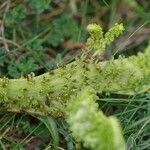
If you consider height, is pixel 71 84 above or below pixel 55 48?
below

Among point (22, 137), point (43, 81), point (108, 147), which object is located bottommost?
point (108, 147)

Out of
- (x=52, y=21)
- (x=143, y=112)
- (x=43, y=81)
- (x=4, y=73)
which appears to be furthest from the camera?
(x=52, y=21)

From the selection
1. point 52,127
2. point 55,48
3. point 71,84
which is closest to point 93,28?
point 71,84

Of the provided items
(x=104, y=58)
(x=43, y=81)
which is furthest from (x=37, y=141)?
(x=104, y=58)

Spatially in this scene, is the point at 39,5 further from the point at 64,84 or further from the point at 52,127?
the point at 52,127

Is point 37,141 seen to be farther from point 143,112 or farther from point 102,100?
point 143,112

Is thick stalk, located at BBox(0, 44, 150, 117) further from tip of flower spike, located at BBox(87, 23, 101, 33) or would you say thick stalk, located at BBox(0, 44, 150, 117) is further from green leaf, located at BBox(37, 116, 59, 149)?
tip of flower spike, located at BBox(87, 23, 101, 33)

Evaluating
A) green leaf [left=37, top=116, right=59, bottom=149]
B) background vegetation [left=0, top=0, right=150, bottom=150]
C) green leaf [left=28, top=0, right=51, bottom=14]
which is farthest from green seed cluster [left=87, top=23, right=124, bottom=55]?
green leaf [left=28, top=0, right=51, bottom=14]

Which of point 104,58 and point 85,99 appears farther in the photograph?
point 104,58
